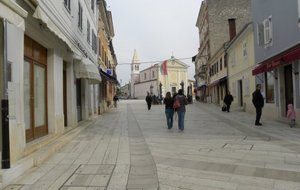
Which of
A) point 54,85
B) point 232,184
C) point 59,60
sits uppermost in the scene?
point 59,60

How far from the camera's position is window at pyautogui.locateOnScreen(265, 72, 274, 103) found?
66.2 feet

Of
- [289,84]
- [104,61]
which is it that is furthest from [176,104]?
[104,61]

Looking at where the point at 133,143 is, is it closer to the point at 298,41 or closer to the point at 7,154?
the point at 7,154

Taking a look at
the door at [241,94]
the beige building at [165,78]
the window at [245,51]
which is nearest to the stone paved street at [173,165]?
the window at [245,51]

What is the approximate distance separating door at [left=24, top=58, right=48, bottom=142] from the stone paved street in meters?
0.97

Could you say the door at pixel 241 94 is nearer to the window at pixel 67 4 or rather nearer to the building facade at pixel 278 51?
the building facade at pixel 278 51

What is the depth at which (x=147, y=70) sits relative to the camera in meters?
109

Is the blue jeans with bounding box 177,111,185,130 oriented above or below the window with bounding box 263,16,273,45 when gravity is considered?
below

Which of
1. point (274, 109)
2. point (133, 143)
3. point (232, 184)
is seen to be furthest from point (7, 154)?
point (274, 109)

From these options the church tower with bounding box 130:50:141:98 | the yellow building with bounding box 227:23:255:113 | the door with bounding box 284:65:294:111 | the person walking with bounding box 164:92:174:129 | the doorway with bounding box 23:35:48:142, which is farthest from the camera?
the church tower with bounding box 130:50:141:98

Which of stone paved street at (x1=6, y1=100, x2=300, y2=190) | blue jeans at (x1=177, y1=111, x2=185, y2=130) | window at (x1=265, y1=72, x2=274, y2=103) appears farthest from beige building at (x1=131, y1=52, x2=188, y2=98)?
stone paved street at (x1=6, y1=100, x2=300, y2=190)

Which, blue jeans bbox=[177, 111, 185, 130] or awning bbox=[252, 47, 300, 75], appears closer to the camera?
awning bbox=[252, 47, 300, 75]

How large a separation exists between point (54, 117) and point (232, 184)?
7.21m

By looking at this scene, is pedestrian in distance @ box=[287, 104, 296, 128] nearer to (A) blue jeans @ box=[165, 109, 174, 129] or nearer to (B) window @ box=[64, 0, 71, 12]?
(A) blue jeans @ box=[165, 109, 174, 129]
